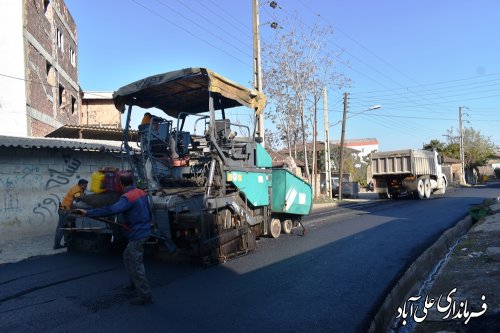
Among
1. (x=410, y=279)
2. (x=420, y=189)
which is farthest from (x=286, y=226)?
(x=420, y=189)

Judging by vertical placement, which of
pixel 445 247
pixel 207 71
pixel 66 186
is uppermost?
pixel 207 71

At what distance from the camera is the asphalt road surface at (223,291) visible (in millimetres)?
4453

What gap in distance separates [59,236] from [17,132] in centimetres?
817

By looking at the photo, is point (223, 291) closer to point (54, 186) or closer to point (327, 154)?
point (54, 186)

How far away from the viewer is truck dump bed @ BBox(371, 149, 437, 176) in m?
23.7

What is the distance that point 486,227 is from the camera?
9.63m

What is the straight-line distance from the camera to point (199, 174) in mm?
8094

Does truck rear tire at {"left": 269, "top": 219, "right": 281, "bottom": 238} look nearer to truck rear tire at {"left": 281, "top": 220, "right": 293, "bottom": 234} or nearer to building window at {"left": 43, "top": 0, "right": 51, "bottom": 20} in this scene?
truck rear tire at {"left": 281, "top": 220, "right": 293, "bottom": 234}

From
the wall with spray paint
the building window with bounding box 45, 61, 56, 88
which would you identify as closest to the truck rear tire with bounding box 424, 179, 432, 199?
the wall with spray paint

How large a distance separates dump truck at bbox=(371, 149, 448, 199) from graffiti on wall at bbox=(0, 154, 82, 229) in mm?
17595

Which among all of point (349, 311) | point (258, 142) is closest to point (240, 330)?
point (349, 311)

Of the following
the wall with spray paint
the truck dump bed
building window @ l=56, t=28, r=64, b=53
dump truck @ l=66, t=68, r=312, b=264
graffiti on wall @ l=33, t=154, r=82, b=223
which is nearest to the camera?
dump truck @ l=66, t=68, r=312, b=264

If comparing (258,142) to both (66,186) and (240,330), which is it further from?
(66,186)

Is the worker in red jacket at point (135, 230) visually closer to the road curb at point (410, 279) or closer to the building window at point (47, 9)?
the road curb at point (410, 279)
